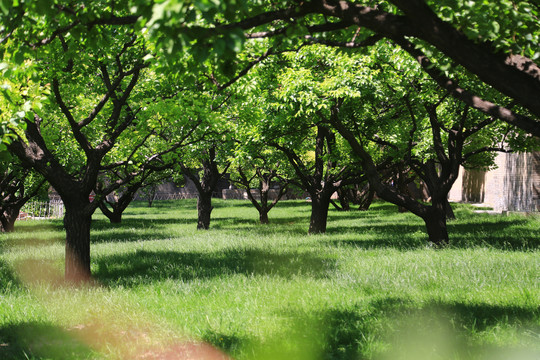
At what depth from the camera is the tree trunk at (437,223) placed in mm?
13719

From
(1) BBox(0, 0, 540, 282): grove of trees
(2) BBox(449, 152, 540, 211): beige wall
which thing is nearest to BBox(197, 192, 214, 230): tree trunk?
(1) BBox(0, 0, 540, 282): grove of trees

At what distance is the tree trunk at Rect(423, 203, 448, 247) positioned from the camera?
1372cm

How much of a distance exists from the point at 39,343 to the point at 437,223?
35.4ft

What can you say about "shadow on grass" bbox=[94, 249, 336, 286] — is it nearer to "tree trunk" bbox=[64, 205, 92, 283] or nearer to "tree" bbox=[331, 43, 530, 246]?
"tree trunk" bbox=[64, 205, 92, 283]

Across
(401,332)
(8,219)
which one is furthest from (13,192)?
(401,332)

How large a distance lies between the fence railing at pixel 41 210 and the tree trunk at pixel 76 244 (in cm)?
2495

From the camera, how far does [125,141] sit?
17688mm

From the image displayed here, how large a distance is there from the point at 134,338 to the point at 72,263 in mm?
3896

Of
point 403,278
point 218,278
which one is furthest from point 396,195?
point 218,278

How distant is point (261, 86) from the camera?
1678 cm

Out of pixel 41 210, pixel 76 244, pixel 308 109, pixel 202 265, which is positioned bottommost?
pixel 202 265

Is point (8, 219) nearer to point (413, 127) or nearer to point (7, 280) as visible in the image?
point (7, 280)

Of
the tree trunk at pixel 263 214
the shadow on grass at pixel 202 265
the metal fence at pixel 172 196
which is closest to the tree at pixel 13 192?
the shadow on grass at pixel 202 265

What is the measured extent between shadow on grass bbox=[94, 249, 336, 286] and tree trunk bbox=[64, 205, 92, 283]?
51 cm
